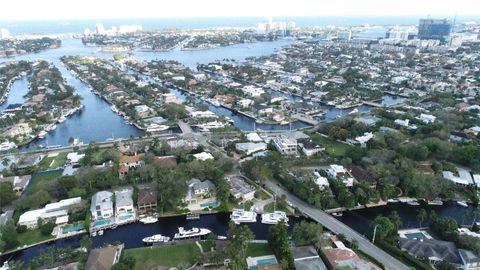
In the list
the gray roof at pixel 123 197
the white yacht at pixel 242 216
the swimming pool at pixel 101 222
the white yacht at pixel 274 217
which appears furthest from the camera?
the gray roof at pixel 123 197

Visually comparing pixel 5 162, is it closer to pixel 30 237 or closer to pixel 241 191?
pixel 30 237

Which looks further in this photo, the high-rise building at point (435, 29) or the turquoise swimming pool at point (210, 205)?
the high-rise building at point (435, 29)

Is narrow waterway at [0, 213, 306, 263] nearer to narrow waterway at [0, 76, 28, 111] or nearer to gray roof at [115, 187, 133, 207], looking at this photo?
gray roof at [115, 187, 133, 207]

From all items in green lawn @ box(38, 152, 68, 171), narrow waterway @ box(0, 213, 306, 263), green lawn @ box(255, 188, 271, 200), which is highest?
green lawn @ box(38, 152, 68, 171)

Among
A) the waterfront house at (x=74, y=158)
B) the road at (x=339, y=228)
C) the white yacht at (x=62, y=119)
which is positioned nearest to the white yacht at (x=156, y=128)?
the waterfront house at (x=74, y=158)

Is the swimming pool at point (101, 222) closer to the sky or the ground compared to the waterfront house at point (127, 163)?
closer to the ground

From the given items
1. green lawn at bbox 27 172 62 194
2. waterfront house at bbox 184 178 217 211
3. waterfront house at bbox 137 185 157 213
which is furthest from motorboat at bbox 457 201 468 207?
green lawn at bbox 27 172 62 194

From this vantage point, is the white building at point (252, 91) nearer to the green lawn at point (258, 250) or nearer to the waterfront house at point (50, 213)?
the waterfront house at point (50, 213)

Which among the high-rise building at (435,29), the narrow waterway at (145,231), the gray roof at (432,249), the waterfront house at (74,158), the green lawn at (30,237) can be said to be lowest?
the narrow waterway at (145,231)
